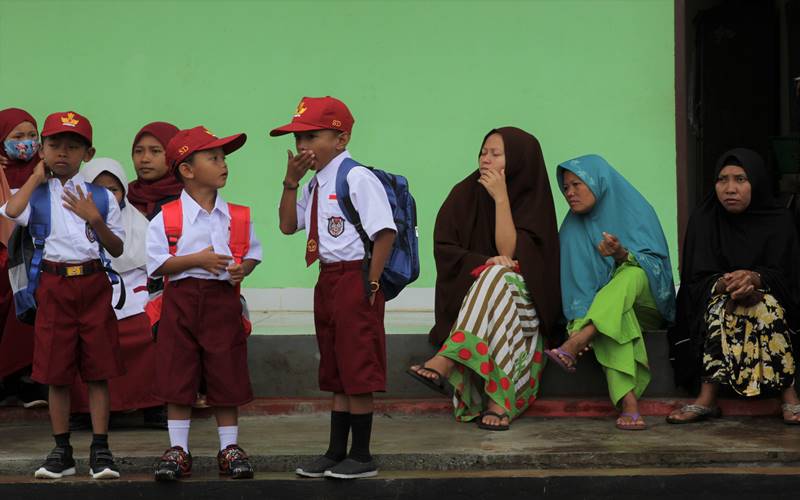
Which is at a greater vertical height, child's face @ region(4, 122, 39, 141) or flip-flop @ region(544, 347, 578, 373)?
child's face @ region(4, 122, 39, 141)

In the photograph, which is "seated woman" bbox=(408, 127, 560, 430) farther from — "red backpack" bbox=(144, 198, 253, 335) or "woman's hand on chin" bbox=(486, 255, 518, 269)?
"red backpack" bbox=(144, 198, 253, 335)

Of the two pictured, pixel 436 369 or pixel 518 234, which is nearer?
pixel 436 369

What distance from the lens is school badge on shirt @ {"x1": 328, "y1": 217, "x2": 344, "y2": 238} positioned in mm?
5391

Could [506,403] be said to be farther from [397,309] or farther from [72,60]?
[72,60]

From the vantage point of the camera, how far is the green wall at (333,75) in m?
8.15

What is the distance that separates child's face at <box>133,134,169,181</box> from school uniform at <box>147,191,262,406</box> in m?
1.39

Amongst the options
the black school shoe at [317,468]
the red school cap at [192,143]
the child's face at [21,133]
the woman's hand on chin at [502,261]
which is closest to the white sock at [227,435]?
the black school shoe at [317,468]

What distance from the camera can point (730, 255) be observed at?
653 centimetres

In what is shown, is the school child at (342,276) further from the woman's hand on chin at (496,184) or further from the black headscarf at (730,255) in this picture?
the black headscarf at (730,255)

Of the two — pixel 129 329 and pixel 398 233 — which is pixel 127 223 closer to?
pixel 129 329

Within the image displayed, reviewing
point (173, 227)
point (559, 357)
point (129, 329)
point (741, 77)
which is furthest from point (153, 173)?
point (741, 77)

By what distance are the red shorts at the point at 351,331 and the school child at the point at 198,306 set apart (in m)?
0.38

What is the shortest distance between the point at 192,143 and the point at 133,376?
4.86 ft

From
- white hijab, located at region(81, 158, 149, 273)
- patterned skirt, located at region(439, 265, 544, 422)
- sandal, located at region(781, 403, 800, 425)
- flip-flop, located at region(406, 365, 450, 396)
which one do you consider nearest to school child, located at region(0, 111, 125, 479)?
white hijab, located at region(81, 158, 149, 273)
